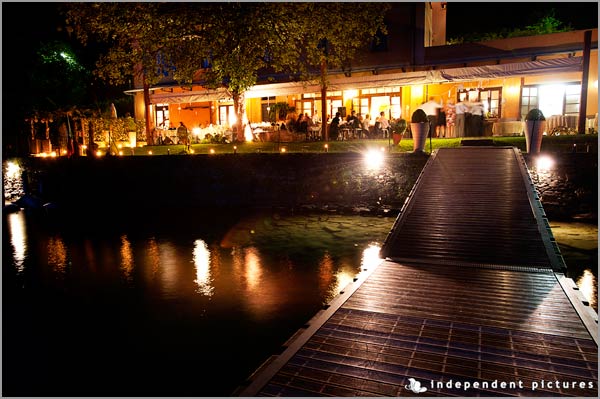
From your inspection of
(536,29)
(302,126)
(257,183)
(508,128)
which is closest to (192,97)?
(302,126)

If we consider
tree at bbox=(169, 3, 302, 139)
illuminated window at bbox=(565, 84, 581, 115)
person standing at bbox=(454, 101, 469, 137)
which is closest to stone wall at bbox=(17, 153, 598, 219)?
tree at bbox=(169, 3, 302, 139)

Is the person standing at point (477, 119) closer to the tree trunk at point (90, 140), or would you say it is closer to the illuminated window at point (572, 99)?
the illuminated window at point (572, 99)

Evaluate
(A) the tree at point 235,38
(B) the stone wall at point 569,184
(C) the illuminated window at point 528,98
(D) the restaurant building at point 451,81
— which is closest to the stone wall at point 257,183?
(B) the stone wall at point 569,184

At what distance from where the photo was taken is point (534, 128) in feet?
41.1

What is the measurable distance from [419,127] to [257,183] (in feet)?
20.9

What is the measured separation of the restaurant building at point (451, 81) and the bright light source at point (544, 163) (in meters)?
3.66

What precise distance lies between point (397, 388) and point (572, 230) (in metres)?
10.1

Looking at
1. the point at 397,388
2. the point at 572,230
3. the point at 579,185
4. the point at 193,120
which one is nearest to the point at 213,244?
the point at 397,388

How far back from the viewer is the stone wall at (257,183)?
43.0ft

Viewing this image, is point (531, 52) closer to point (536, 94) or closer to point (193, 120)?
point (536, 94)

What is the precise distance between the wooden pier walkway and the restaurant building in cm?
928

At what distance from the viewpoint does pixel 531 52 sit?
19.9m

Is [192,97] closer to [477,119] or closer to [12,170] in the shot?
[12,170]

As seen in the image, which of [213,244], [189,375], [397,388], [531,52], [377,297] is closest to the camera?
[397,388]
